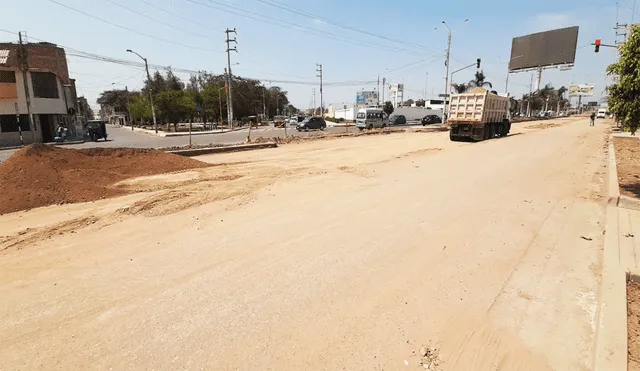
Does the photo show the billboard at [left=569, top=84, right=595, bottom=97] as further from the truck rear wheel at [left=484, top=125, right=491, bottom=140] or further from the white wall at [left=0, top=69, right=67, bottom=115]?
the white wall at [left=0, top=69, right=67, bottom=115]

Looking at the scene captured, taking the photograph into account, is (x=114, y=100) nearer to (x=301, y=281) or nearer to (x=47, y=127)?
(x=47, y=127)

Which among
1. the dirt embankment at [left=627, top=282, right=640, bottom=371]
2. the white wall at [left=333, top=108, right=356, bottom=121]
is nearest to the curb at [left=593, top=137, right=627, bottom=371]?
the dirt embankment at [left=627, top=282, right=640, bottom=371]

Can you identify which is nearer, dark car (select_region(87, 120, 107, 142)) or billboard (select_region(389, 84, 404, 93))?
dark car (select_region(87, 120, 107, 142))

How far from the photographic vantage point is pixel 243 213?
6.92 meters

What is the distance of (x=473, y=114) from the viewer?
914 inches

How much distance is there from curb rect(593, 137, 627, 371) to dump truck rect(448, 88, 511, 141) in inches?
746

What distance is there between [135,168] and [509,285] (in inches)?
443

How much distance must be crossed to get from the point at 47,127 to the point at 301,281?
3983 centimetres

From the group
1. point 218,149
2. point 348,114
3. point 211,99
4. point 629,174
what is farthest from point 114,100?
point 629,174

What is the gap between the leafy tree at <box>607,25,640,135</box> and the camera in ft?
23.6

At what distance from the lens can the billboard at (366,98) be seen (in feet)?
275

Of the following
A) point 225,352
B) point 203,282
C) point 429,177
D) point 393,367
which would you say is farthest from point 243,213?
point 429,177

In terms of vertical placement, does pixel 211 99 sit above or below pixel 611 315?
above

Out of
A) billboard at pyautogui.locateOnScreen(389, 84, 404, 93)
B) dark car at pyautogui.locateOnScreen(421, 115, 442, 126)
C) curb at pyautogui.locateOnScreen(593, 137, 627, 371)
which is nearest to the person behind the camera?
curb at pyautogui.locateOnScreen(593, 137, 627, 371)
